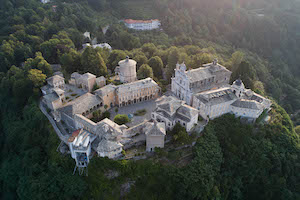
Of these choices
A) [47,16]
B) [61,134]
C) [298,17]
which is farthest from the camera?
[298,17]

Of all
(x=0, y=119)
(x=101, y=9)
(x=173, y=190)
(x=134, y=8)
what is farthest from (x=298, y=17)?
(x=0, y=119)

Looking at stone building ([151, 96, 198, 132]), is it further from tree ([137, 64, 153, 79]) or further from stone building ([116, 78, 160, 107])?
tree ([137, 64, 153, 79])

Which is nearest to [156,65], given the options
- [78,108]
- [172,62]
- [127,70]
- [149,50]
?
[172,62]

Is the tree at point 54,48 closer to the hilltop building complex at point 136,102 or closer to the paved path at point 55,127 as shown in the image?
the hilltop building complex at point 136,102

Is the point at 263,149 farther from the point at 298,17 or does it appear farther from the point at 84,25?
the point at 298,17

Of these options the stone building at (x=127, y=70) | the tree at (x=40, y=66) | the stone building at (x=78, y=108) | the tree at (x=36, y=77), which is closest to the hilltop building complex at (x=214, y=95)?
the stone building at (x=127, y=70)
